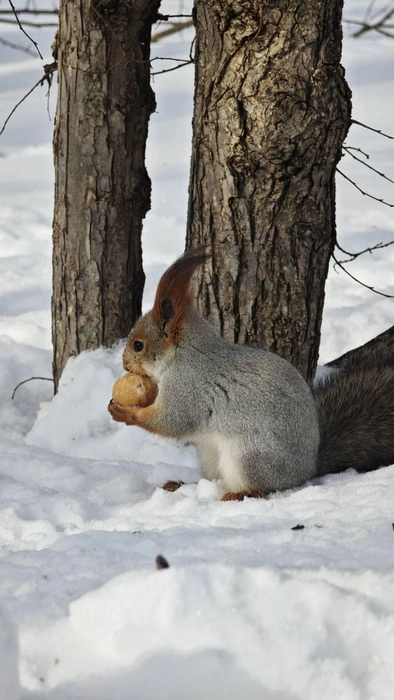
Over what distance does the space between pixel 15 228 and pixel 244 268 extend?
3447mm

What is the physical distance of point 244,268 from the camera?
3.31 metres

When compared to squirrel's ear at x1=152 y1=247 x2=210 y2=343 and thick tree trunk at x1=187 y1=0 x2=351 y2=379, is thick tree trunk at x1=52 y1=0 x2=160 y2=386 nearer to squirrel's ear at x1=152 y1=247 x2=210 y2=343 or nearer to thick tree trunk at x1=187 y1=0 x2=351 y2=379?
thick tree trunk at x1=187 y1=0 x2=351 y2=379

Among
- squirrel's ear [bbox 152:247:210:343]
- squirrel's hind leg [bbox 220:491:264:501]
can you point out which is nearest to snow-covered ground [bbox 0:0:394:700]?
squirrel's hind leg [bbox 220:491:264:501]

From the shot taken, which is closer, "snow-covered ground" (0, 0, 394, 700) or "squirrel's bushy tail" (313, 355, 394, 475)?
"snow-covered ground" (0, 0, 394, 700)

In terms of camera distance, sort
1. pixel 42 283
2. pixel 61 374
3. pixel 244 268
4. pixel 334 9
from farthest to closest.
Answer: pixel 42 283 → pixel 61 374 → pixel 244 268 → pixel 334 9

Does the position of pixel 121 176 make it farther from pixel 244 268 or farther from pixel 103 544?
pixel 103 544

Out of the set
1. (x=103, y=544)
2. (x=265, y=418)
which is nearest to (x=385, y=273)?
(x=265, y=418)

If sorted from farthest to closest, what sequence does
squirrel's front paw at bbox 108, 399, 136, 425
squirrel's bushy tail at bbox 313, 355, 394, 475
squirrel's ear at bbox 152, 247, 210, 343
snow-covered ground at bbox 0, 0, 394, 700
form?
squirrel's bushy tail at bbox 313, 355, 394, 475, squirrel's front paw at bbox 108, 399, 136, 425, squirrel's ear at bbox 152, 247, 210, 343, snow-covered ground at bbox 0, 0, 394, 700

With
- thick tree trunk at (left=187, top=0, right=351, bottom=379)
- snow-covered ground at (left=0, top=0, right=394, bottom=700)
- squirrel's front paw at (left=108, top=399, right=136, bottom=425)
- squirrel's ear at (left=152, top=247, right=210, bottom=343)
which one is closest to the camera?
snow-covered ground at (left=0, top=0, right=394, bottom=700)

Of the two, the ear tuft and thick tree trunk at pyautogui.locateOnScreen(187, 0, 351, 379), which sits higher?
thick tree trunk at pyautogui.locateOnScreen(187, 0, 351, 379)

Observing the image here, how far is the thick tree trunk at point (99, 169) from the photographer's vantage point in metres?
3.55

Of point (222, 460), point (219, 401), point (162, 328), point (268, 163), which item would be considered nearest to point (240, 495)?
point (222, 460)

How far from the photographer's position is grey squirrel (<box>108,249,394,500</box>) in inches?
105

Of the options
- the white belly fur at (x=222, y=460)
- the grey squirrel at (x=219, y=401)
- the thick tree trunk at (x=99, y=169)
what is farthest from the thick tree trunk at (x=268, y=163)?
the white belly fur at (x=222, y=460)
